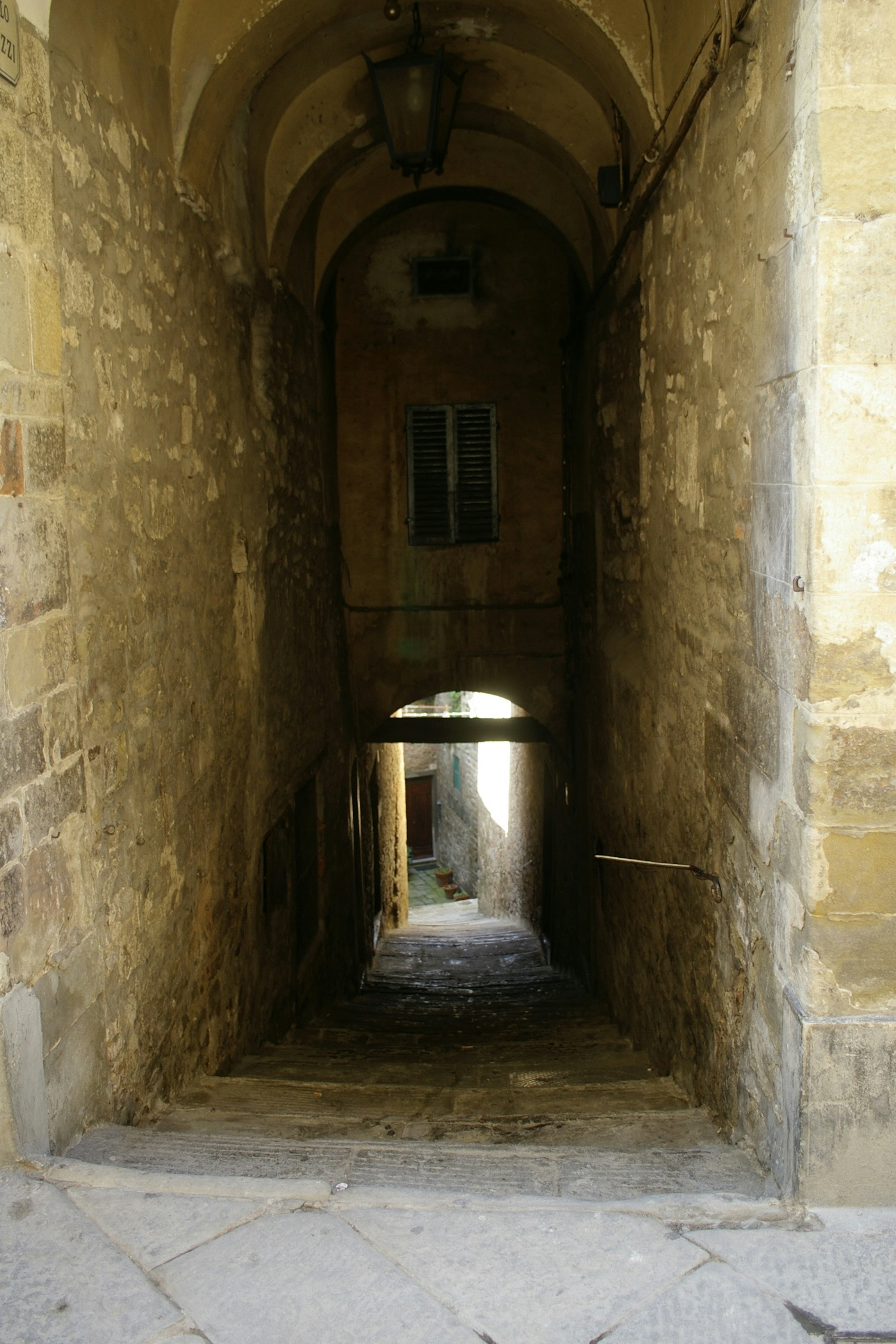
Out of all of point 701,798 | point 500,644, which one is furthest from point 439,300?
point 701,798

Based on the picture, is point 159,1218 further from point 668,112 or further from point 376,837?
point 376,837

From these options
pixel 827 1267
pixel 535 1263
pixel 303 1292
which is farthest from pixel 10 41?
pixel 827 1267

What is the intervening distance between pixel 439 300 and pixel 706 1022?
598 cm

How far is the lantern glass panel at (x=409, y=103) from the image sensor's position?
4.25 m

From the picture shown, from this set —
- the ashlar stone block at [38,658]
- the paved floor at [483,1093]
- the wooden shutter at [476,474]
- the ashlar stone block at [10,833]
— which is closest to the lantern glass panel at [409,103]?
the ashlar stone block at [38,658]

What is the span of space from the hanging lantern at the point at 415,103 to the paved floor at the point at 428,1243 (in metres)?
4.00

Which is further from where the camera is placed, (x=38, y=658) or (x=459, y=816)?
(x=459, y=816)

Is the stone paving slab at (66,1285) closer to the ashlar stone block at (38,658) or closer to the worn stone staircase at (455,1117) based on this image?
the worn stone staircase at (455,1117)

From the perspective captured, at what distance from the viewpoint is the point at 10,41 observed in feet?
7.70

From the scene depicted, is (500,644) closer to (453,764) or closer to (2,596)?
(2,596)

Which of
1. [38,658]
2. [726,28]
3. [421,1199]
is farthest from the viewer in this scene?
[726,28]

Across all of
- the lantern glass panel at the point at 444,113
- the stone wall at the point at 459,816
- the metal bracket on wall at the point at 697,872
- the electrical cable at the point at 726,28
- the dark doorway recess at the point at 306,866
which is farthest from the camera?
the stone wall at the point at 459,816

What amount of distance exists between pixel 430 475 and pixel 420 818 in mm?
13120

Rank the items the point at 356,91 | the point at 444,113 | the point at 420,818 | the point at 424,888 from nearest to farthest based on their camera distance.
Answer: the point at 444,113
the point at 356,91
the point at 424,888
the point at 420,818
